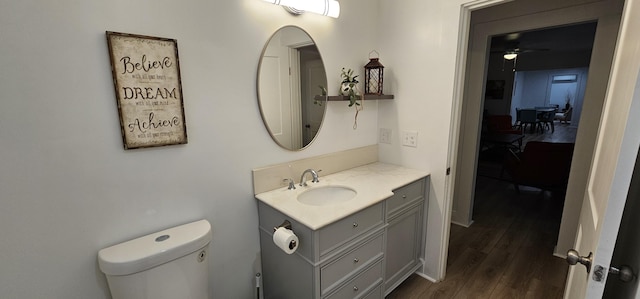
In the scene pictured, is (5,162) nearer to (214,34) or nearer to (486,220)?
(214,34)

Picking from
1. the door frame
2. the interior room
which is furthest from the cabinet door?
the door frame

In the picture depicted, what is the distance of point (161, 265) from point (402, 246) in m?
1.47

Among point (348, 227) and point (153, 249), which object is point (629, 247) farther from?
point (153, 249)

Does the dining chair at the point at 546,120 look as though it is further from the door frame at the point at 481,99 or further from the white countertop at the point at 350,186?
the white countertop at the point at 350,186

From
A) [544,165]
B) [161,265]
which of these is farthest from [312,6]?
[544,165]

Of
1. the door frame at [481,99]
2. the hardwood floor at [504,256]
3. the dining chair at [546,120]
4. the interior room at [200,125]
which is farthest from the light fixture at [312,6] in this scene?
the dining chair at [546,120]

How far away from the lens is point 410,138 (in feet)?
6.67

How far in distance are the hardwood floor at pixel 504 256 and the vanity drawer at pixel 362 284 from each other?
458mm

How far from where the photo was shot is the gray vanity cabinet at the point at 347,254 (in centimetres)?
127

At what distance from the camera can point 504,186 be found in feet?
13.1

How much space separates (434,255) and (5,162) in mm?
2404

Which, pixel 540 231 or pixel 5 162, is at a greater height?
pixel 5 162

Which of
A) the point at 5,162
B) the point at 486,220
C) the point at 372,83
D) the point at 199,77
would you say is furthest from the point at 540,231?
the point at 5,162

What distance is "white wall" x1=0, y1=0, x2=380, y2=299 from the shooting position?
37.2 inches
